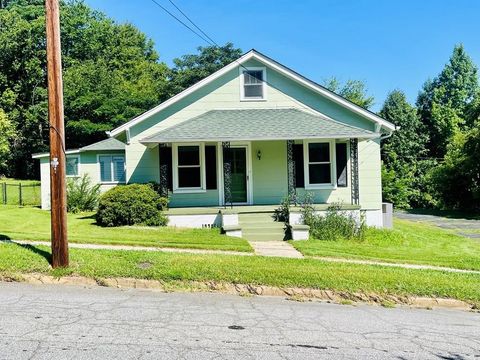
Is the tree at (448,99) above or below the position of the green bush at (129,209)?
above

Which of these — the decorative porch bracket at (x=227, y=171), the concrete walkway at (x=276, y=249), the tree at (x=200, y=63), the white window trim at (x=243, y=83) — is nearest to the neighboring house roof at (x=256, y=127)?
the white window trim at (x=243, y=83)

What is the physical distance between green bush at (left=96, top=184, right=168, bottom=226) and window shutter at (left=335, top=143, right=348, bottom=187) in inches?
263

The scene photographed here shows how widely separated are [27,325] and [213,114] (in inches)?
498

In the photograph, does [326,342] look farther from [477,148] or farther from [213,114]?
[477,148]

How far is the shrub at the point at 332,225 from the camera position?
13820 mm

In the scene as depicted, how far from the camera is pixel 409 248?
13.4 m

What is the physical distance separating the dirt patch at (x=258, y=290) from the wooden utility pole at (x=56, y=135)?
0.56 m

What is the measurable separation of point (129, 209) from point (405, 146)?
3264cm

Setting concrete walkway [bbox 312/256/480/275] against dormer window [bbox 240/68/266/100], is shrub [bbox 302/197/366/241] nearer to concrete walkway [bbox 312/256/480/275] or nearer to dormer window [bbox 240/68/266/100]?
concrete walkway [bbox 312/256/480/275]

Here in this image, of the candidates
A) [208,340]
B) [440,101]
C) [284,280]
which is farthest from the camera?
[440,101]

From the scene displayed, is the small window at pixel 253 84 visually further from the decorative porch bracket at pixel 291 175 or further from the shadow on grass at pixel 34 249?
the shadow on grass at pixel 34 249

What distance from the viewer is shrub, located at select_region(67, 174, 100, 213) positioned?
19844mm

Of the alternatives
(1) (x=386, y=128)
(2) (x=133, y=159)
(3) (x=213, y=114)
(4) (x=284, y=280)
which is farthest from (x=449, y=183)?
(4) (x=284, y=280)

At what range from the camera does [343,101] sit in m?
17.0
